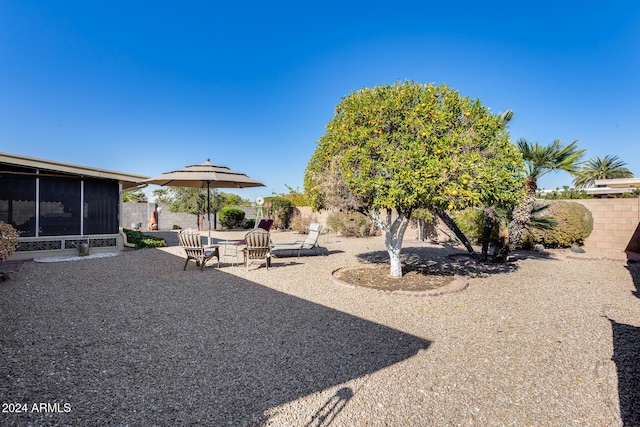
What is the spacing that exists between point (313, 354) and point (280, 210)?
18727mm

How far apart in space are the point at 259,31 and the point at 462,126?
10691mm

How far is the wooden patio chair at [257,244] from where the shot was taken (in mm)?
8023

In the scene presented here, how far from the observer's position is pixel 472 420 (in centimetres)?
238

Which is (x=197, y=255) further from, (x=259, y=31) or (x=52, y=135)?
(x=52, y=135)

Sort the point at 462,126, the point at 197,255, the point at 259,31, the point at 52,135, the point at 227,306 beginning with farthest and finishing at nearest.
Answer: the point at 52,135 < the point at 259,31 < the point at 197,255 < the point at 462,126 < the point at 227,306

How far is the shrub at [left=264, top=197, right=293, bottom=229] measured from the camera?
21.9 m

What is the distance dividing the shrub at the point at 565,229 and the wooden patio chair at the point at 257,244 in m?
10.6

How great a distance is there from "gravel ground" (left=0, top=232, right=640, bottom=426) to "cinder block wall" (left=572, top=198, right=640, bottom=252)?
24.3 ft

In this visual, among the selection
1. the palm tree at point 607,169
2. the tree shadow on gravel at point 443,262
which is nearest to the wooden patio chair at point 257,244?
the tree shadow on gravel at point 443,262

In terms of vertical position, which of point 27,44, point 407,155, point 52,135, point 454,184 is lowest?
point 454,184

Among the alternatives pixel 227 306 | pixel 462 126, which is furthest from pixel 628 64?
pixel 227 306

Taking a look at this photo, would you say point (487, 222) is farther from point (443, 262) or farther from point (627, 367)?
point (627, 367)

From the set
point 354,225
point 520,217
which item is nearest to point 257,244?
point 520,217

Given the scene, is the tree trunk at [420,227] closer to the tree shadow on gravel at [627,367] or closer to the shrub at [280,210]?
the tree shadow on gravel at [627,367]
